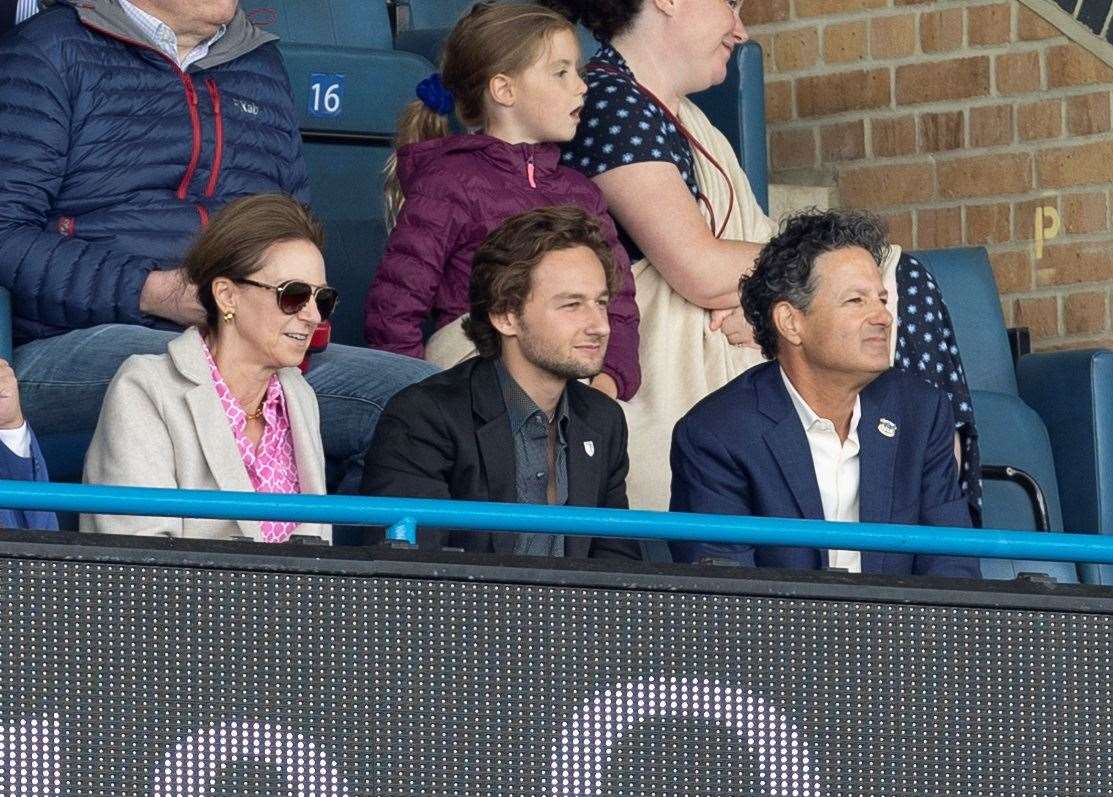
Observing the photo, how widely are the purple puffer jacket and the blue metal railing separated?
169 centimetres

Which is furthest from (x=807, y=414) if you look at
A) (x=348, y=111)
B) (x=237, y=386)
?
(x=348, y=111)

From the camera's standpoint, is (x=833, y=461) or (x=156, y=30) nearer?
(x=833, y=461)

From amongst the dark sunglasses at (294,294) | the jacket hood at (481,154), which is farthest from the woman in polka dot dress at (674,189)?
the dark sunglasses at (294,294)

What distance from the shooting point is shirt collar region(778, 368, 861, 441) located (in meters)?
3.17

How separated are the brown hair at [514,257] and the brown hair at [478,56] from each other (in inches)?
16.5

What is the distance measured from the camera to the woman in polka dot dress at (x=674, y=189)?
362 centimetres

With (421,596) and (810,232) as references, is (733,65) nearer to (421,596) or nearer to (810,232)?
(810,232)

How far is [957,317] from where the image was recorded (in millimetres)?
4207

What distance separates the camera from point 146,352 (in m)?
3.05

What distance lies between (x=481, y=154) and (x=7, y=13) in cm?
90

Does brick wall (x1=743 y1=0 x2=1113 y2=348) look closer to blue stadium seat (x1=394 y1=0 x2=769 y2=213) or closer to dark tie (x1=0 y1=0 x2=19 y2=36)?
blue stadium seat (x1=394 y1=0 x2=769 y2=213)

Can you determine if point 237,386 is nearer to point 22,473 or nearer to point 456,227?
point 22,473

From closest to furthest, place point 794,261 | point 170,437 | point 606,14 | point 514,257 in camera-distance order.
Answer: point 170,437 < point 514,257 < point 794,261 < point 606,14

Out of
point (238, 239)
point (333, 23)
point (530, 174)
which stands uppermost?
point (333, 23)
